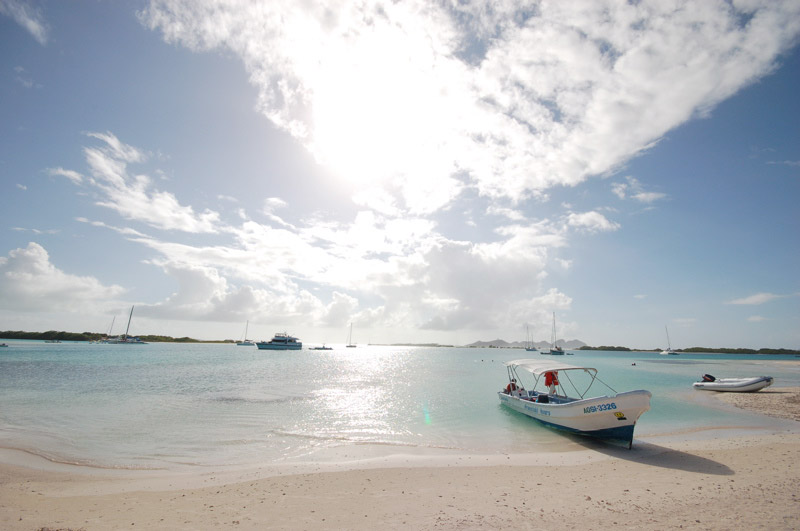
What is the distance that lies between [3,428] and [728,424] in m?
39.0

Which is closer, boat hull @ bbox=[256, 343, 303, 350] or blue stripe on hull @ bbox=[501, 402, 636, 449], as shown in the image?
blue stripe on hull @ bbox=[501, 402, 636, 449]

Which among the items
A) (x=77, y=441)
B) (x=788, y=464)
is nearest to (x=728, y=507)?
(x=788, y=464)

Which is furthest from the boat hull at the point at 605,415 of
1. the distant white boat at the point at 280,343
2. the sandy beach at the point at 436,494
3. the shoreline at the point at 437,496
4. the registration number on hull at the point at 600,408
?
the distant white boat at the point at 280,343

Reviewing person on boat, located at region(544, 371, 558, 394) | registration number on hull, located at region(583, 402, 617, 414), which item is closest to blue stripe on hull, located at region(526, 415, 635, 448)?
registration number on hull, located at region(583, 402, 617, 414)

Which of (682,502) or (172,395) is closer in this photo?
(682,502)

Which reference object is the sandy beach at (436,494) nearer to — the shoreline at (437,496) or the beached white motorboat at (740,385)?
the shoreline at (437,496)

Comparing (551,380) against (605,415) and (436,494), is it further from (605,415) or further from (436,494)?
(436,494)

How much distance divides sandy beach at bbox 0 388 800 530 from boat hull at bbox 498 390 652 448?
5.21 feet

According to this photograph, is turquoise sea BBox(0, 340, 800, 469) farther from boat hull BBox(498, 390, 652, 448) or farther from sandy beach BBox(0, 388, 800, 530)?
sandy beach BBox(0, 388, 800, 530)

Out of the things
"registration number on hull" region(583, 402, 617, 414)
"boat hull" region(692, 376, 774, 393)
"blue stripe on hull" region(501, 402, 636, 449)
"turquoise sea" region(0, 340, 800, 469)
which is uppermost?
"boat hull" region(692, 376, 774, 393)

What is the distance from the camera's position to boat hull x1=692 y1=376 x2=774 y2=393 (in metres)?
33.8

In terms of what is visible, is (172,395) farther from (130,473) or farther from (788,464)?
(788,464)

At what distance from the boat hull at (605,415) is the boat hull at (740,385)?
3004 centimetres

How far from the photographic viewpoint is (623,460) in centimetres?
1349
